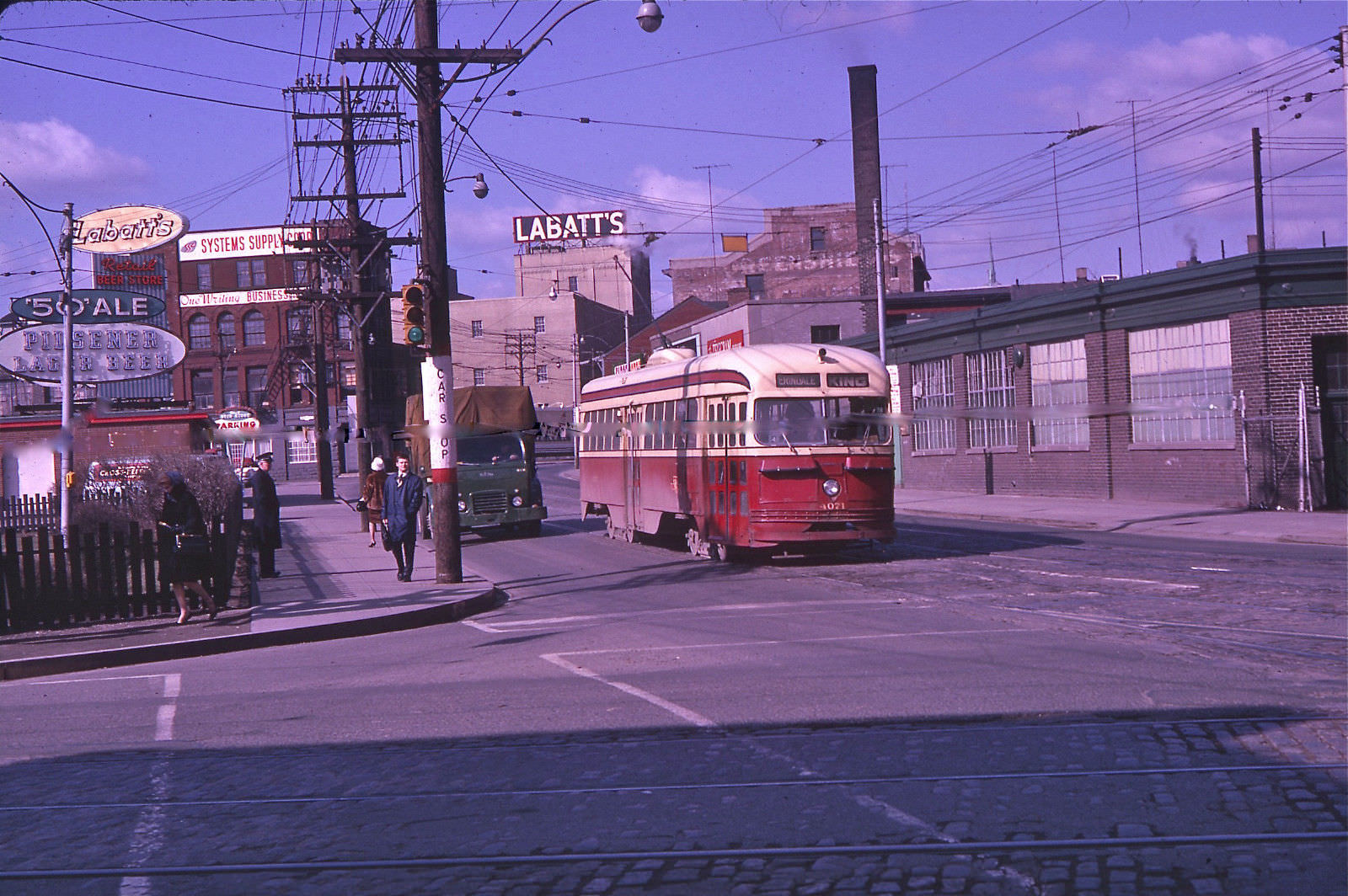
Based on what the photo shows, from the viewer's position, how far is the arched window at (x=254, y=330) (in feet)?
215

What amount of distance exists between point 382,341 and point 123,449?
113 feet

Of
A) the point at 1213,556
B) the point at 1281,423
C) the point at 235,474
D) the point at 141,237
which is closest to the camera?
the point at 1213,556

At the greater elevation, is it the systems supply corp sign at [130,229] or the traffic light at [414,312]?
the systems supply corp sign at [130,229]

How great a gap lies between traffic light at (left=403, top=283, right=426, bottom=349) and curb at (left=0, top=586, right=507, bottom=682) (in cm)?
Result: 366

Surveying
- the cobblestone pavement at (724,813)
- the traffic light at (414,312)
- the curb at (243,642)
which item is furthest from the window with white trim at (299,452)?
the cobblestone pavement at (724,813)

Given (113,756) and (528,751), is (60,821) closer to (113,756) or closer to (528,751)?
(113,756)

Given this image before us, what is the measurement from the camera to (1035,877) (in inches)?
206

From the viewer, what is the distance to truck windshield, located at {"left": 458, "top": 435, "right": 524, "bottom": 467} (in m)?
28.3

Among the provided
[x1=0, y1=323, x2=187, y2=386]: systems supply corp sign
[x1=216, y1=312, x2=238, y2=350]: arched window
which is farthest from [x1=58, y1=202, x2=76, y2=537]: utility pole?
[x1=216, y1=312, x2=238, y2=350]: arched window

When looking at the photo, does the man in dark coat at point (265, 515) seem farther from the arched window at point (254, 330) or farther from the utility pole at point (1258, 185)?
the arched window at point (254, 330)

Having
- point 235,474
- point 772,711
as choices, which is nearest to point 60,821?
point 772,711

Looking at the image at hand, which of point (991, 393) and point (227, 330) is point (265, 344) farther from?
point (991, 393)

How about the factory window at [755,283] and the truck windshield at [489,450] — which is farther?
the factory window at [755,283]

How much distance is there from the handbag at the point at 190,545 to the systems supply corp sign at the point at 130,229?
38.3 feet
